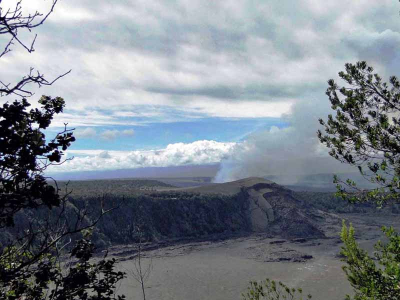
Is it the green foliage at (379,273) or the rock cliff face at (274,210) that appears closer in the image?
the green foliage at (379,273)

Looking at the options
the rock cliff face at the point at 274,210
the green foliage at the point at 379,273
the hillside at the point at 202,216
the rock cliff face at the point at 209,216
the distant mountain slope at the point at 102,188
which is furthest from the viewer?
the rock cliff face at the point at 274,210

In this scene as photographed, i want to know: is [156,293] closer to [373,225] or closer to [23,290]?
[23,290]

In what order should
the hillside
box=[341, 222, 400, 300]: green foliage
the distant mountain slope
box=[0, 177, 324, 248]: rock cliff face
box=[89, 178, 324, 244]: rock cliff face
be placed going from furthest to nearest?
the distant mountain slope
box=[89, 178, 324, 244]: rock cliff face
the hillside
box=[0, 177, 324, 248]: rock cliff face
box=[341, 222, 400, 300]: green foliage

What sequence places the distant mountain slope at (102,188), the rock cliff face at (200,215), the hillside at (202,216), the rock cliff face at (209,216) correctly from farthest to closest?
1. the distant mountain slope at (102,188)
2. the rock cliff face at (209,216)
3. the hillside at (202,216)
4. the rock cliff face at (200,215)

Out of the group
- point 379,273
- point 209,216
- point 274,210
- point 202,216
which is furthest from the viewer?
point 274,210

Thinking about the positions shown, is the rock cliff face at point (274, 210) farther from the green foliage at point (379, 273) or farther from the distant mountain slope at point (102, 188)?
the green foliage at point (379, 273)

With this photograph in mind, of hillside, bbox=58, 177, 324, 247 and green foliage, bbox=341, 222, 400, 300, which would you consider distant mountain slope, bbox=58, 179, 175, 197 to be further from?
green foliage, bbox=341, 222, 400, 300

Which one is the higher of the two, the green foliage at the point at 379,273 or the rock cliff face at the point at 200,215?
the green foliage at the point at 379,273

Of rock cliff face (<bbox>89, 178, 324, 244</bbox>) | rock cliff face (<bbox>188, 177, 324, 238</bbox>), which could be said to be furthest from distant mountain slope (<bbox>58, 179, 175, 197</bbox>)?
rock cliff face (<bbox>188, 177, 324, 238</bbox>)

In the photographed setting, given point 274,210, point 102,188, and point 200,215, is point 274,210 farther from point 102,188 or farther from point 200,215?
point 102,188

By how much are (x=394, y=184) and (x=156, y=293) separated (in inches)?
1013

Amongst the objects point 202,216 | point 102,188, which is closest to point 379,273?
point 202,216

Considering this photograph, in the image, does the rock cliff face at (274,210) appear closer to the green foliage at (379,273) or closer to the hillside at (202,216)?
the hillside at (202,216)

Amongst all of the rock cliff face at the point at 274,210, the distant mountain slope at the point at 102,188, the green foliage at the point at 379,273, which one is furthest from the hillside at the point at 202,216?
the green foliage at the point at 379,273
